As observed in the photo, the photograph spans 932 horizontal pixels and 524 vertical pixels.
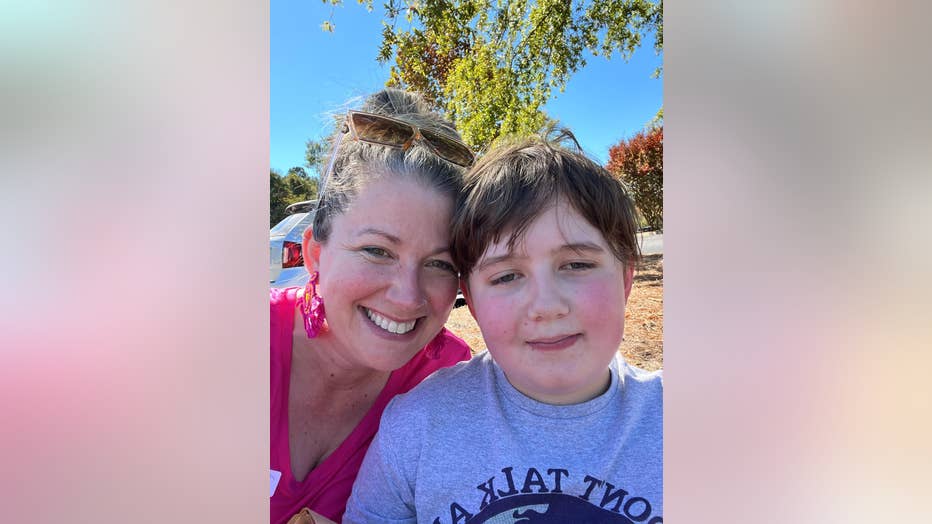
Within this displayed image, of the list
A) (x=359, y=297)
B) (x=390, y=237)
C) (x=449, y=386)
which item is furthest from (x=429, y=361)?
(x=390, y=237)

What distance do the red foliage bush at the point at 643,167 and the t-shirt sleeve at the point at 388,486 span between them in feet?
2.37

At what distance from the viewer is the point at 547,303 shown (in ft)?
3.31

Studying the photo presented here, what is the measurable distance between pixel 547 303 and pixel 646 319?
288 mm

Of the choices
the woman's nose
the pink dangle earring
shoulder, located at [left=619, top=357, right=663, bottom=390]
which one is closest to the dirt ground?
shoulder, located at [left=619, top=357, right=663, bottom=390]

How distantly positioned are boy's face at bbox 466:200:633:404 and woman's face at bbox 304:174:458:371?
0.50 feet

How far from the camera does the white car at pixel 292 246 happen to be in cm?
132

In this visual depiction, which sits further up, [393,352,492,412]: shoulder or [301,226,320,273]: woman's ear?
[301,226,320,273]: woman's ear

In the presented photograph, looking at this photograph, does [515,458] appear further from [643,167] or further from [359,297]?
[643,167]

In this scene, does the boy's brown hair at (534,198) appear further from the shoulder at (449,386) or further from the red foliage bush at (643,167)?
the shoulder at (449,386)

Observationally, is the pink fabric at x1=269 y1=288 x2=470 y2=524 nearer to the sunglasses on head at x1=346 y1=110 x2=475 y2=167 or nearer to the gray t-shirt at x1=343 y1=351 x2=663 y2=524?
the gray t-shirt at x1=343 y1=351 x2=663 y2=524

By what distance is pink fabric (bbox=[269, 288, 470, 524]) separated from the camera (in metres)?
1.27

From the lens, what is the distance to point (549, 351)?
3.45 ft
